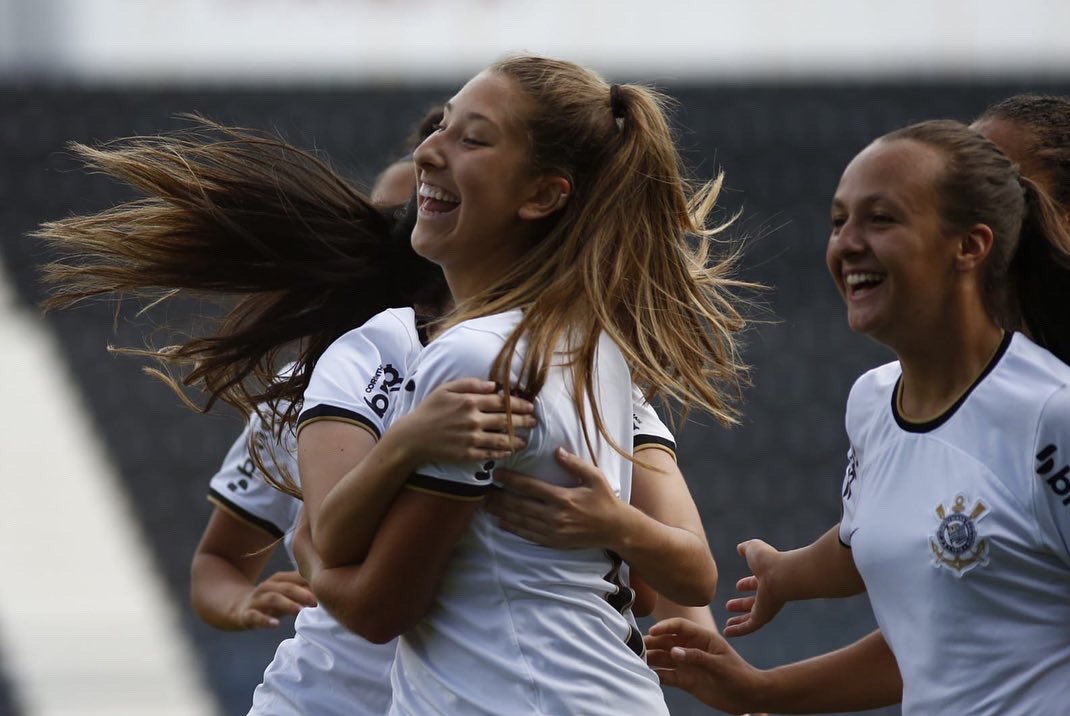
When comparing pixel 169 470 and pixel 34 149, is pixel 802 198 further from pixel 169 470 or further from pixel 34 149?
pixel 34 149

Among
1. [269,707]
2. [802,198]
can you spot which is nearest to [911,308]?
[269,707]

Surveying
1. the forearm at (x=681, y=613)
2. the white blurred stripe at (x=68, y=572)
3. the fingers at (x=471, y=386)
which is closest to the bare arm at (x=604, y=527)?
the fingers at (x=471, y=386)

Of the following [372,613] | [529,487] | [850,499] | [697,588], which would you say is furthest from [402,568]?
[850,499]

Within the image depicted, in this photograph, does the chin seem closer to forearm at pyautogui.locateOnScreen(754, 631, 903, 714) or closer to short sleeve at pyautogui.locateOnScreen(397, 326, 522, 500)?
short sleeve at pyautogui.locateOnScreen(397, 326, 522, 500)

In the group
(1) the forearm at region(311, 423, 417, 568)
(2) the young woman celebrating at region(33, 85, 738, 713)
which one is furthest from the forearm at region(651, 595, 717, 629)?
(1) the forearm at region(311, 423, 417, 568)

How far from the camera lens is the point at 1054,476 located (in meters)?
2.20

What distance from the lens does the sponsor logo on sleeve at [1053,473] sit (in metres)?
2.18

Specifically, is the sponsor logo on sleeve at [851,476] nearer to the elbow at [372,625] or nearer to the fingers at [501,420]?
the fingers at [501,420]

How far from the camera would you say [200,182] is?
2.89 metres

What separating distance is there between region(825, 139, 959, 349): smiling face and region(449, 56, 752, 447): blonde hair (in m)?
0.26

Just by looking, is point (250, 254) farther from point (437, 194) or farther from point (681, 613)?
point (681, 613)

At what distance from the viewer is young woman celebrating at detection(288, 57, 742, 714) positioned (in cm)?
208

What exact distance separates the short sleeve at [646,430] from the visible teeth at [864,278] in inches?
15.1

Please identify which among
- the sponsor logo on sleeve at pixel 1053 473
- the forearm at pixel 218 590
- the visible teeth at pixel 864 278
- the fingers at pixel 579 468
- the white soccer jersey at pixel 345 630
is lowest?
the forearm at pixel 218 590
